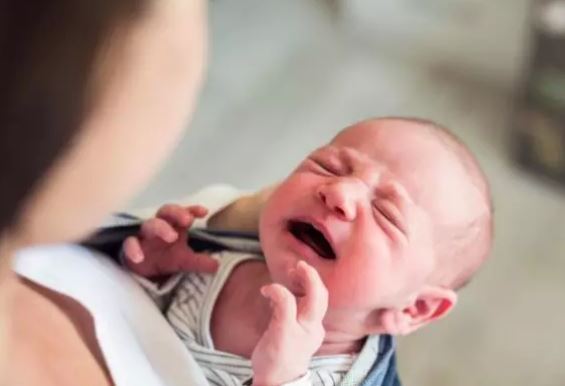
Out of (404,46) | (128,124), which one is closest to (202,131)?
(404,46)

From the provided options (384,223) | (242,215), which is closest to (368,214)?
(384,223)

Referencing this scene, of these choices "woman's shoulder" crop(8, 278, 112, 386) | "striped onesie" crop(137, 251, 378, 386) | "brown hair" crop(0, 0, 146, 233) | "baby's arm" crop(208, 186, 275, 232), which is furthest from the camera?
"baby's arm" crop(208, 186, 275, 232)

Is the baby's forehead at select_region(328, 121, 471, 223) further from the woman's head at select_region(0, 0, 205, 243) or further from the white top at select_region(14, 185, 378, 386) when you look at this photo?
the woman's head at select_region(0, 0, 205, 243)

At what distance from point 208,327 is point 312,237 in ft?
0.35

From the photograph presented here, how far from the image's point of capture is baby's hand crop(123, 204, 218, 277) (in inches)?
32.6

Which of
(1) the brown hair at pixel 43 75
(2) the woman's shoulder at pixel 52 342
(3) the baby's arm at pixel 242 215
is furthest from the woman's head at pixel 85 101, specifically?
(3) the baby's arm at pixel 242 215

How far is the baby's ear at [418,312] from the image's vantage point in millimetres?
838

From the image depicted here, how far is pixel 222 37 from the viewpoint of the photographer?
1.98m

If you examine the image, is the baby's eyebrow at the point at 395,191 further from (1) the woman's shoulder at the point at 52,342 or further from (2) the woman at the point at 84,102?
(2) the woman at the point at 84,102

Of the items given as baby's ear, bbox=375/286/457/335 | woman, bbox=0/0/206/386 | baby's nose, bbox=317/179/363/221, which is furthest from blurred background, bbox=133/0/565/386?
woman, bbox=0/0/206/386

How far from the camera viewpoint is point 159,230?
81 cm

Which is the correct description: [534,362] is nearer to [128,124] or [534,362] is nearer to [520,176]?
[520,176]

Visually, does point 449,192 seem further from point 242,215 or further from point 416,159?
point 242,215

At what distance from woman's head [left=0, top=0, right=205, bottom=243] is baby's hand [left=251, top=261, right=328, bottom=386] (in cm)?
29
